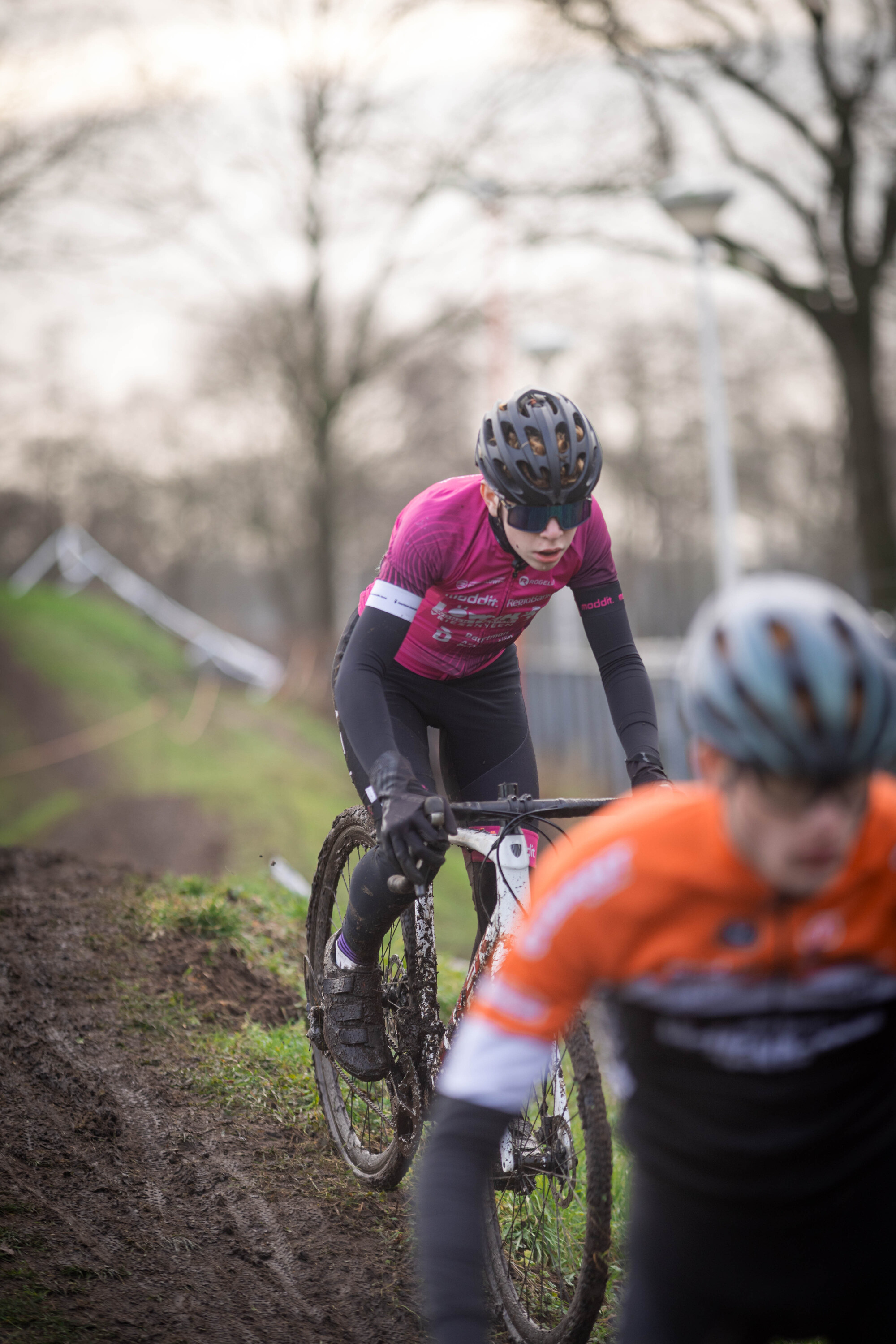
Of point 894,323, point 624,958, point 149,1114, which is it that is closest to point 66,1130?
point 149,1114

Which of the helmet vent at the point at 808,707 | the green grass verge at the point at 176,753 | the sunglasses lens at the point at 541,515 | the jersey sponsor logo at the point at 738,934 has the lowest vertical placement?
the green grass verge at the point at 176,753

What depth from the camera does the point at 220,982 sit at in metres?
5.35

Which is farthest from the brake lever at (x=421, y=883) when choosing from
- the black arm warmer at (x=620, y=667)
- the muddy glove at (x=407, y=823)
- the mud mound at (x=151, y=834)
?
the mud mound at (x=151, y=834)

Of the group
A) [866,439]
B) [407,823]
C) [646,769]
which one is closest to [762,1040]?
[407,823]

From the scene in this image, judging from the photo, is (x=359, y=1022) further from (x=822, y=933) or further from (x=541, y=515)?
(x=822, y=933)

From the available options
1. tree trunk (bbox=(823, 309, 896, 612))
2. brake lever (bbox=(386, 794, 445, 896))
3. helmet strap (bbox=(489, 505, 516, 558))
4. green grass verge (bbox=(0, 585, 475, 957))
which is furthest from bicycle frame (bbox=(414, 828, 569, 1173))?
tree trunk (bbox=(823, 309, 896, 612))

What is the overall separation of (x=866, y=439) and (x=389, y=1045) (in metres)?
14.1

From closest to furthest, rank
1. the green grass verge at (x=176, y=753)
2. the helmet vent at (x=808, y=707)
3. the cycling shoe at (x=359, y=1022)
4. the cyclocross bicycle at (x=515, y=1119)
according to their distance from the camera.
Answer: the helmet vent at (x=808, y=707) → the cyclocross bicycle at (x=515, y=1119) → the cycling shoe at (x=359, y=1022) → the green grass verge at (x=176, y=753)

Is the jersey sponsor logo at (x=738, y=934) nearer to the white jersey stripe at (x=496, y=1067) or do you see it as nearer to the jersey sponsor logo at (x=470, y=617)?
the white jersey stripe at (x=496, y=1067)

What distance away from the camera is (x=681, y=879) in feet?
5.45

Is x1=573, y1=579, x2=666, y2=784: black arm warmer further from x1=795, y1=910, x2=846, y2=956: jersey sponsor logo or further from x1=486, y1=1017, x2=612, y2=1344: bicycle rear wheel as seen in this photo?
x1=795, y1=910, x2=846, y2=956: jersey sponsor logo

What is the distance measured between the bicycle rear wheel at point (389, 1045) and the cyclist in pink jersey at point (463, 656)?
71mm

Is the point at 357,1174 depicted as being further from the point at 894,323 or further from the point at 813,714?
the point at 894,323

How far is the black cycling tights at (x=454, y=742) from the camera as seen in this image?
3764mm
